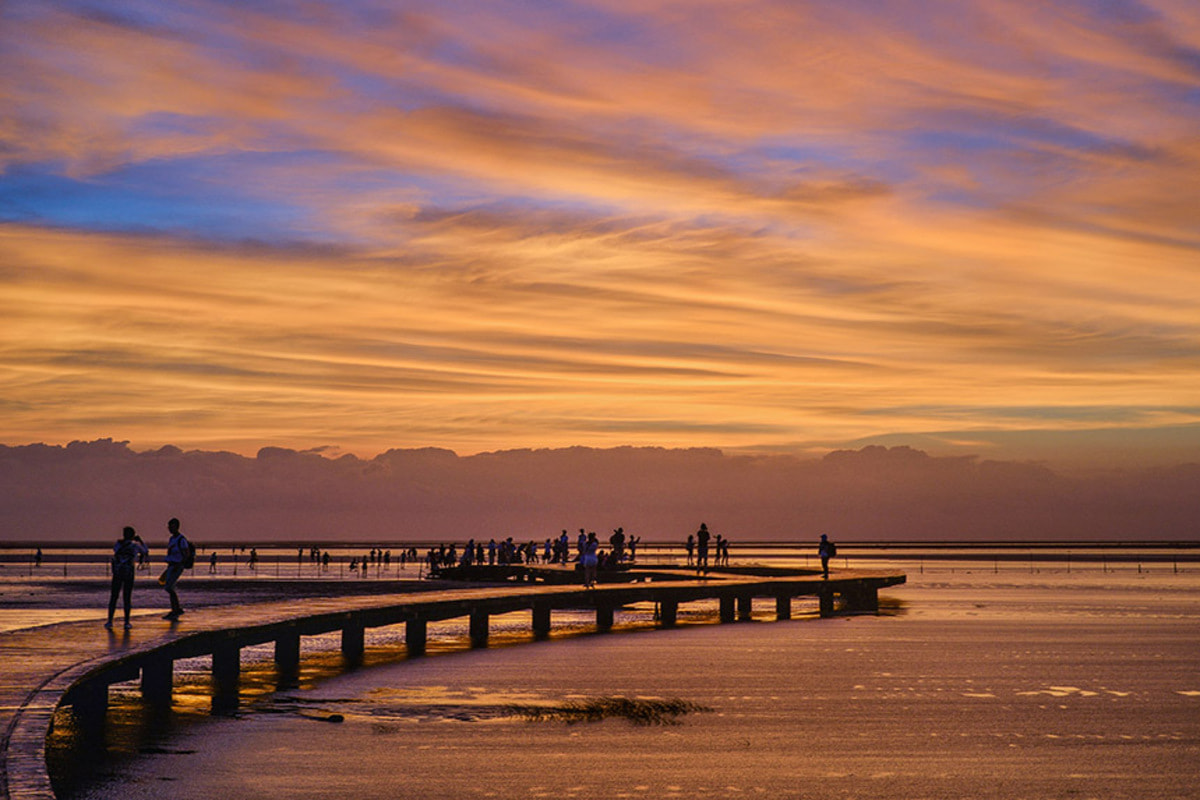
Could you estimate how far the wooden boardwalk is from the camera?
1625 centimetres

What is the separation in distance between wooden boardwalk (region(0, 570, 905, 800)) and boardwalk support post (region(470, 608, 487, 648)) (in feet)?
0.09

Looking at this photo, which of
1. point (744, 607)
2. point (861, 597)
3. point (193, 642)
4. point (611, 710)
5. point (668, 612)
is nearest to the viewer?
point (611, 710)

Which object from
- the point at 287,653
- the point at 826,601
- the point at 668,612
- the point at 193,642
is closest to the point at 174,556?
the point at 287,653

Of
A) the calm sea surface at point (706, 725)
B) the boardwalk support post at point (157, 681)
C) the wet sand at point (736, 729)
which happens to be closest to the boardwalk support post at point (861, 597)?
the calm sea surface at point (706, 725)

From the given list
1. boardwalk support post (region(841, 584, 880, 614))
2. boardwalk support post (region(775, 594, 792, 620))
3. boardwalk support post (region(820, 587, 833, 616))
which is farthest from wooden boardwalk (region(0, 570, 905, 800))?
boardwalk support post (region(841, 584, 880, 614))

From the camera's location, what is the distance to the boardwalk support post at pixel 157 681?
79.6 feet

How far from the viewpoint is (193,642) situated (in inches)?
1009

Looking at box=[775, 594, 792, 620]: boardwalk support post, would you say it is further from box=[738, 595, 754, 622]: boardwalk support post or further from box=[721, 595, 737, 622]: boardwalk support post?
box=[721, 595, 737, 622]: boardwalk support post

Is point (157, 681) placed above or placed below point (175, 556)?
below

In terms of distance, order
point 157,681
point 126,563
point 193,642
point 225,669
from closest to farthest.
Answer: point 157,681 → point 193,642 → point 225,669 → point 126,563

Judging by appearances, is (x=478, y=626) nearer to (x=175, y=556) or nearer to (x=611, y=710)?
(x=175, y=556)

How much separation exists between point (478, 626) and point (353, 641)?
5.95 meters

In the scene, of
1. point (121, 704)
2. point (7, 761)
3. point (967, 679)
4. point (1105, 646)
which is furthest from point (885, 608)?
point (7, 761)

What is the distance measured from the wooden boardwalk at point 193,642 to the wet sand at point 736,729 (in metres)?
1.38
